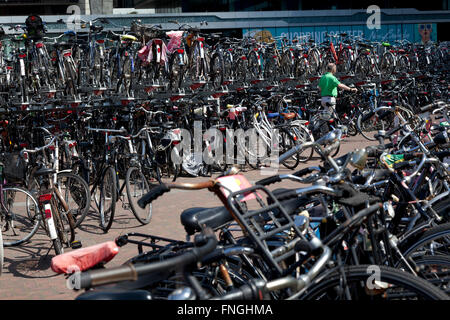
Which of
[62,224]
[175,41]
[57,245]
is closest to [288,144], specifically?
[175,41]

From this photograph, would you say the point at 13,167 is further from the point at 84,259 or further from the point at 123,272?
the point at 123,272

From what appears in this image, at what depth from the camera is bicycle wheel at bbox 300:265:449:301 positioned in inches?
93.4

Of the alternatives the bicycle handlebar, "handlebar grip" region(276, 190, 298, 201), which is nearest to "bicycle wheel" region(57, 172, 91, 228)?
"handlebar grip" region(276, 190, 298, 201)

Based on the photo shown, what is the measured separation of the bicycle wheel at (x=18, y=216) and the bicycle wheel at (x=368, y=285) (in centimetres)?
479

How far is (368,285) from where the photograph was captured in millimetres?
2455

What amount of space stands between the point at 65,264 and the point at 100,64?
891 cm

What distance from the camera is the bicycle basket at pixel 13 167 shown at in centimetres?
727

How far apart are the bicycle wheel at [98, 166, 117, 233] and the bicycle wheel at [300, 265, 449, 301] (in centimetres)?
488

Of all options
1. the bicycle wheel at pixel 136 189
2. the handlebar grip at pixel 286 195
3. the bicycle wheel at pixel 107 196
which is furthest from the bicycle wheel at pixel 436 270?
the bicycle wheel at pixel 136 189

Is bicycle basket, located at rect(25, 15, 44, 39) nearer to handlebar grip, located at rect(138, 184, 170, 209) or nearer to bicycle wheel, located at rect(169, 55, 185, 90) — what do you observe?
bicycle wheel, located at rect(169, 55, 185, 90)

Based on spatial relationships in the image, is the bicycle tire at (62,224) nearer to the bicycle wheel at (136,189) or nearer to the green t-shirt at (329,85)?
the bicycle wheel at (136,189)

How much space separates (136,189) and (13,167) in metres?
1.60
